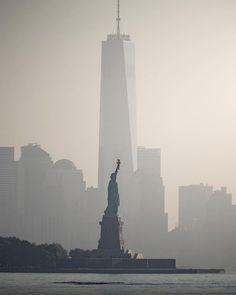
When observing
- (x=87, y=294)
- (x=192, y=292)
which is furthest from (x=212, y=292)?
(x=87, y=294)

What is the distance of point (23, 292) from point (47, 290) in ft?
23.3

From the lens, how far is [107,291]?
199375 mm

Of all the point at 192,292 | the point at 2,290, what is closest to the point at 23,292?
the point at 2,290

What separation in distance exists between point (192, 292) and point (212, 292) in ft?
8.03

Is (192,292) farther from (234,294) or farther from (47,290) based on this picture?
(47,290)

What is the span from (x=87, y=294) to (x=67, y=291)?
711 centimetres

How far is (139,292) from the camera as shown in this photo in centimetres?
19738

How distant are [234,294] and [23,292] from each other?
1000 inches

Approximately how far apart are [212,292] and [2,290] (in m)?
25.6

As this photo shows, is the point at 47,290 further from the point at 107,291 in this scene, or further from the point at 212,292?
the point at 212,292

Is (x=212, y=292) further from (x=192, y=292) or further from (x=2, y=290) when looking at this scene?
(x=2, y=290)

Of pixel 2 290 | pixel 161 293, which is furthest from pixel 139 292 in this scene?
pixel 2 290

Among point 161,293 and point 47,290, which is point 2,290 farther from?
point 161,293

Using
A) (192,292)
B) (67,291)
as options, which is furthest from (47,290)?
(192,292)
